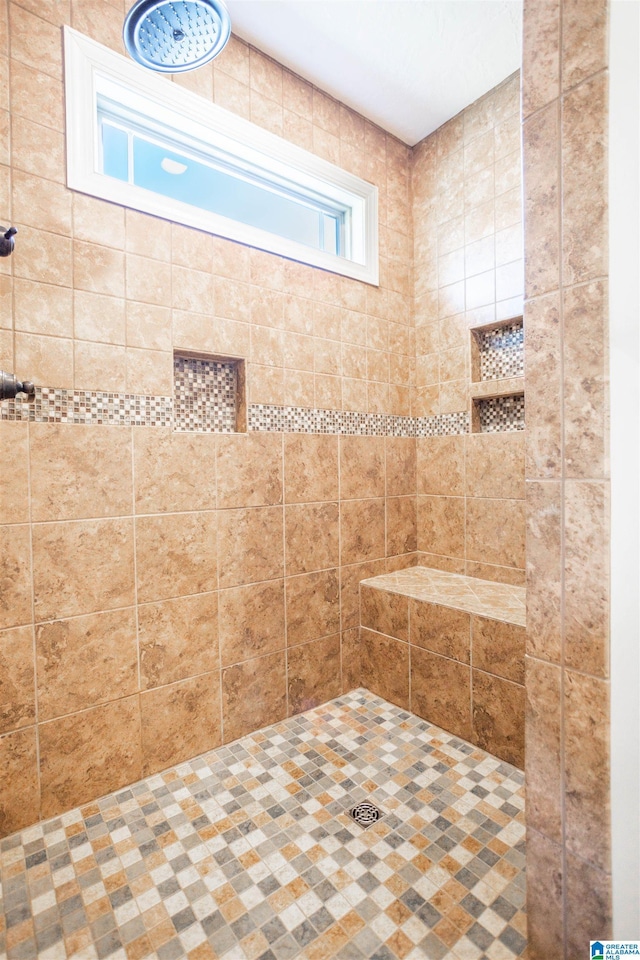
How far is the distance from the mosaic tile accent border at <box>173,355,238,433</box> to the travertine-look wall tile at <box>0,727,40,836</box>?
1.26 metres

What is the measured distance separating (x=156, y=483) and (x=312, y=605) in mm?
1033

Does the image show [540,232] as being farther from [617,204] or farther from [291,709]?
[291,709]

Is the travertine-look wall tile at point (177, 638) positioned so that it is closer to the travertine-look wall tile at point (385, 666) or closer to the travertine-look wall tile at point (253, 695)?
the travertine-look wall tile at point (253, 695)

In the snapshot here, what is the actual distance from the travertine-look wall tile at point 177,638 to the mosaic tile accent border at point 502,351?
195cm

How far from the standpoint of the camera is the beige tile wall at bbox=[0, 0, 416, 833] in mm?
1623

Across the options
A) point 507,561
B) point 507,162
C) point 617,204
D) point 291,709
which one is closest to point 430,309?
point 507,162

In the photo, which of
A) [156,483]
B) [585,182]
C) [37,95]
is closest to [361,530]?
[156,483]

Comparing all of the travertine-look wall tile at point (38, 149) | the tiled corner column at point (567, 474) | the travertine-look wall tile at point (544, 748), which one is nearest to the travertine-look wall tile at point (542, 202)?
the tiled corner column at point (567, 474)

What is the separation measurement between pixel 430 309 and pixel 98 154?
1.90 m

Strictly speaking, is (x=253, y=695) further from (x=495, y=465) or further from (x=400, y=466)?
(x=495, y=465)

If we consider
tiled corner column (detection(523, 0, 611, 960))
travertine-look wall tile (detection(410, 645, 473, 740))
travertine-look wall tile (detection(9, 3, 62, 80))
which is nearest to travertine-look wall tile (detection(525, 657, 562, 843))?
tiled corner column (detection(523, 0, 611, 960))

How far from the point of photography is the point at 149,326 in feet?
6.19

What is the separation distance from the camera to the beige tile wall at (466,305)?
8.20 ft

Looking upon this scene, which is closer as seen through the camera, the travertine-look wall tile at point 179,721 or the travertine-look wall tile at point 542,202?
the travertine-look wall tile at point 542,202
